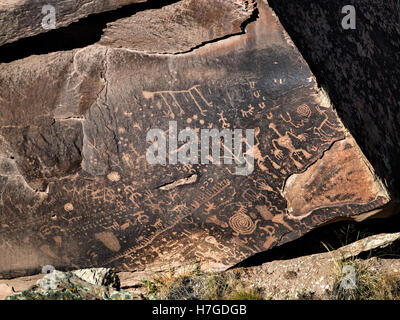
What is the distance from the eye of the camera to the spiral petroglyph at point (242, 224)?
8.30 ft

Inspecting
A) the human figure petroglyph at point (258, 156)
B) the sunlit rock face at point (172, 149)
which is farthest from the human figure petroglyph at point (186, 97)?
the human figure petroglyph at point (258, 156)

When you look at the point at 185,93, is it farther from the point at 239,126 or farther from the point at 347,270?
the point at 347,270

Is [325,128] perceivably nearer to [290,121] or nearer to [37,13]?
[290,121]

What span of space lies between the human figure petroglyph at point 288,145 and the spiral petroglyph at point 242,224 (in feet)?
1.05

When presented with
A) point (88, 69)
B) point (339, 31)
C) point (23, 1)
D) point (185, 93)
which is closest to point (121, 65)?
point (88, 69)

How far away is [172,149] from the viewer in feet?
8.34

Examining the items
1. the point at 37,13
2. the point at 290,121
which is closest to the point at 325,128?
the point at 290,121

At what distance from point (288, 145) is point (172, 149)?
0.52m

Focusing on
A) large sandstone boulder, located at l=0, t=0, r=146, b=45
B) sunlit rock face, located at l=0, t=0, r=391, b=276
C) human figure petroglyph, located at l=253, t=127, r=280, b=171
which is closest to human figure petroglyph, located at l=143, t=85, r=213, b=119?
sunlit rock face, located at l=0, t=0, r=391, b=276

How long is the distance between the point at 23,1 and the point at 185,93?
3.11 ft

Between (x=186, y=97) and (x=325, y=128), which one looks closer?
(x=325, y=128)

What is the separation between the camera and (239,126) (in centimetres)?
245

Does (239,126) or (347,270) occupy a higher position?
(239,126)

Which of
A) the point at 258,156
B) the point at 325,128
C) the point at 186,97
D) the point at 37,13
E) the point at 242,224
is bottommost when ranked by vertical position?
the point at 242,224
